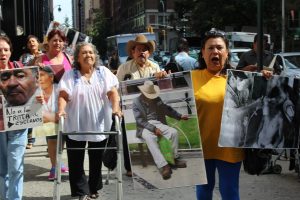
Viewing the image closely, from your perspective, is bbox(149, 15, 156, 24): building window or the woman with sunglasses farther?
bbox(149, 15, 156, 24): building window

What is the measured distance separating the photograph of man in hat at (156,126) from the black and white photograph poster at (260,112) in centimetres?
39

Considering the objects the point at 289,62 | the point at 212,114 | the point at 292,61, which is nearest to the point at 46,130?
the point at 212,114

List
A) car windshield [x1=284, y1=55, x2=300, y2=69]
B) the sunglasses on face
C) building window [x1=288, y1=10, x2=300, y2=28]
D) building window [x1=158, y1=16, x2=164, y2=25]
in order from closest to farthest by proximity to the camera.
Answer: the sunglasses on face
car windshield [x1=284, y1=55, x2=300, y2=69]
building window [x1=288, y1=10, x2=300, y2=28]
building window [x1=158, y1=16, x2=164, y2=25]

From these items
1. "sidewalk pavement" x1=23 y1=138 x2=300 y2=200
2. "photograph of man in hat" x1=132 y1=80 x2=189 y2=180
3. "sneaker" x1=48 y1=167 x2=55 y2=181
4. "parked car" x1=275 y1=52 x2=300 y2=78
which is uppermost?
"parked car" x1=275 y1=52 x2=300 y2=78

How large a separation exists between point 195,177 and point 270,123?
30.2 inches

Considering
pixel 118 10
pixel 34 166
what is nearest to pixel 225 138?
pixel 34 166

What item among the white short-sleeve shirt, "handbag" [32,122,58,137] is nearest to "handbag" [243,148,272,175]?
the white short-sleeve shirt

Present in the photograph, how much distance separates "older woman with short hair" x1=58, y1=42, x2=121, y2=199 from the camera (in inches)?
223

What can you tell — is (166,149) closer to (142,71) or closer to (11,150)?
(11,150)

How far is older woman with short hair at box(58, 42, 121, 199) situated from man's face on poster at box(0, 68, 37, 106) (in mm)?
351

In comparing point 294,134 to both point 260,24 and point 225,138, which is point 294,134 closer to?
point 225,138

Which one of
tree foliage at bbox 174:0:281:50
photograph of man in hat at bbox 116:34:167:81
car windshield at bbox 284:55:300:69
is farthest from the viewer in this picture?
tree foliage at bbox 174:0:281:50

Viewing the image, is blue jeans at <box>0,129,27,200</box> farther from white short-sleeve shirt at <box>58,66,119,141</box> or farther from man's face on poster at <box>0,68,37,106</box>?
white short-sleeve shirt at <box>58,66,119,141</box>

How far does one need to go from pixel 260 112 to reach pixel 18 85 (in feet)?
7.43
